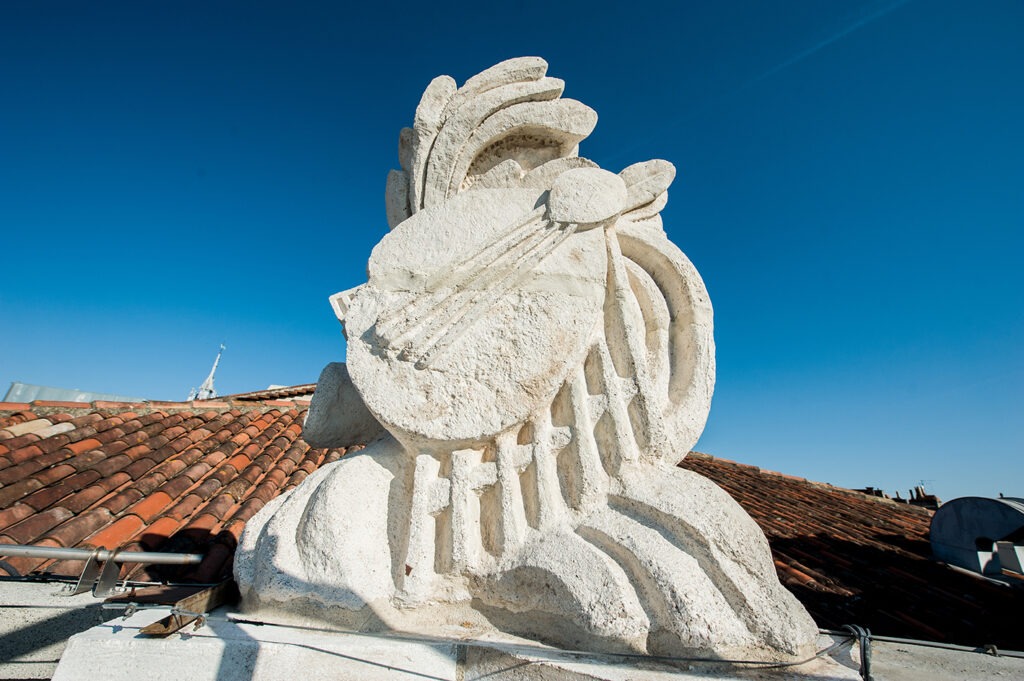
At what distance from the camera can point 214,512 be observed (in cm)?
410

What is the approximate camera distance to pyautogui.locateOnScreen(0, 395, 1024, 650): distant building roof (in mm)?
3551

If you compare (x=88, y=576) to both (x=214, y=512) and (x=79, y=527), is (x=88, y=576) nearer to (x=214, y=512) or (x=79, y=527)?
(x=79, y=527)

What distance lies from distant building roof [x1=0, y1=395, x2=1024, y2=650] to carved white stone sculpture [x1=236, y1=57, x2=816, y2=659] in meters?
1.65

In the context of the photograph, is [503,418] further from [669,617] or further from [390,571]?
[669,617]

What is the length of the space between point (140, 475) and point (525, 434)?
4.27 meters

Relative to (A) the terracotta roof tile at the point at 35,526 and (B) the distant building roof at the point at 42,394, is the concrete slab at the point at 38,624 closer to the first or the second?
(A) the terracotta roof tile at the point at 35,526

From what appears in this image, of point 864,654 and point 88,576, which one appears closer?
point 864,654

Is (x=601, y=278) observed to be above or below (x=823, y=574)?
above

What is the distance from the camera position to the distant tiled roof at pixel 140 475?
3.51 m

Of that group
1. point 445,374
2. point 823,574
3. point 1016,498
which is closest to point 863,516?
point 1016,498

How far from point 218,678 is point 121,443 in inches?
192

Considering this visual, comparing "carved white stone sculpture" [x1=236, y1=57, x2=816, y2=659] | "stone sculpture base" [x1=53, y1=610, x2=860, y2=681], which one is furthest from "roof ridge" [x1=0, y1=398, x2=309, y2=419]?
A: "stone sculpture base" [x1=53, y1=610, x2=860, y2=681]

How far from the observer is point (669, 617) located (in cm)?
175

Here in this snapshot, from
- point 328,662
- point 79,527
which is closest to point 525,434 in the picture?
point 328,662
